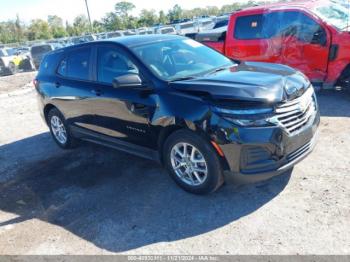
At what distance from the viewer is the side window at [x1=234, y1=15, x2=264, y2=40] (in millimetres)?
7398

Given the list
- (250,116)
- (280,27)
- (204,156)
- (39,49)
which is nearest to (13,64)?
(39,49)

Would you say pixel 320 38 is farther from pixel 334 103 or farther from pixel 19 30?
pixel 19 30

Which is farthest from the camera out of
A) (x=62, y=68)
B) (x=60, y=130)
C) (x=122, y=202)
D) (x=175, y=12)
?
(x=175, y=12)

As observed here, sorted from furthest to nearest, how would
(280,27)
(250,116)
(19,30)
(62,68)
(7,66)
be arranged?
(19,30), (7,66), (280,27), (62,68), (250,116)

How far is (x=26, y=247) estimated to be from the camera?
3545mm

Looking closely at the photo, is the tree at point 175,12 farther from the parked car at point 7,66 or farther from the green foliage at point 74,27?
the parked car at point 7,66

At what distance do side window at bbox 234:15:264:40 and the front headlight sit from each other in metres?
4.44

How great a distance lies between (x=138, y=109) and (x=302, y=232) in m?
2.21

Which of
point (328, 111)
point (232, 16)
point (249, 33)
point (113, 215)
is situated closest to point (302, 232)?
point (113, 215)

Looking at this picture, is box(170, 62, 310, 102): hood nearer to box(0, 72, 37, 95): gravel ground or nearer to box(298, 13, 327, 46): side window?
box(298, 13, 327, 46): side window

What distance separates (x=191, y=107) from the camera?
11.9 ft

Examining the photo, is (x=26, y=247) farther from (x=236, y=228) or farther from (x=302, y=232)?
(x=302, y=232)

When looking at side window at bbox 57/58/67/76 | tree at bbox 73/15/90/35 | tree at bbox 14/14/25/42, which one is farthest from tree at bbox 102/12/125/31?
side window at bbox 57/58/67/76

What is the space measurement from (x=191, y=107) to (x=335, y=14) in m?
4.91
